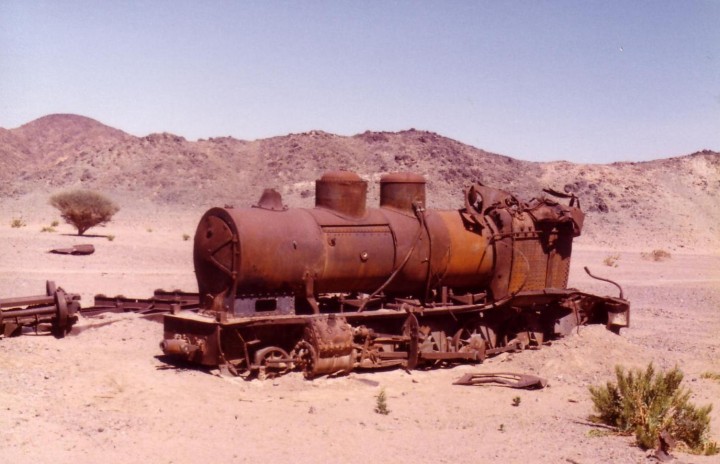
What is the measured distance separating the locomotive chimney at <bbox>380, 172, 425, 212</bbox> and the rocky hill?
43.4 metres

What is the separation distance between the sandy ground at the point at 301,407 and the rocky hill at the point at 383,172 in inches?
1738

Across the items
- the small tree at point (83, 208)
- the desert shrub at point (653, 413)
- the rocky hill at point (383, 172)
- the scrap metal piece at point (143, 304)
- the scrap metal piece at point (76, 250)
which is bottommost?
the desert shrub at point (653, 413)

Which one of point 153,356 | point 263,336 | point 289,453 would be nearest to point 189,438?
point 289,453

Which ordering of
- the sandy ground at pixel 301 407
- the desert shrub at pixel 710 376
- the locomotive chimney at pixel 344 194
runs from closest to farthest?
the sandy ground at pixel 301 407
the desert shrub at pixel 710 376
the locomotive chimney at pixel 344 194

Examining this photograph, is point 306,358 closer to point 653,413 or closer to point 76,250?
point 653,413

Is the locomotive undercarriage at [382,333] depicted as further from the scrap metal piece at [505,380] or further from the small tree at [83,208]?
the small tree at [83,208]

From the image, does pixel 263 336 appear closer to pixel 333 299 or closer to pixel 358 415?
pixel 333 299

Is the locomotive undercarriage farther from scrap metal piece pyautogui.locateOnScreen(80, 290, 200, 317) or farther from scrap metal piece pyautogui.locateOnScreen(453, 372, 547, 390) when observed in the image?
scrap metal piece pyautogui.locateOnScreen(80, 290, 200, 317)

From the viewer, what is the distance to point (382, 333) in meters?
11.8

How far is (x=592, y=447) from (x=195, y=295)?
917 centimetres

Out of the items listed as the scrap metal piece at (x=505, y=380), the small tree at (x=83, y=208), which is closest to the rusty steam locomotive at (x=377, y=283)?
the scrap metal piece at (x=505, y=380)

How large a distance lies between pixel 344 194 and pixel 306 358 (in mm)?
2971

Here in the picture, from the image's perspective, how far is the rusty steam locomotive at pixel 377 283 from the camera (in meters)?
10.5

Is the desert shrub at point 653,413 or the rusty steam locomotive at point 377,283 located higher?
the rusty steam locomotive at point 377,283
